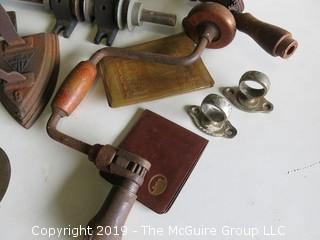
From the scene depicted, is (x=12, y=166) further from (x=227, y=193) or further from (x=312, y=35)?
(x=312, y=35)

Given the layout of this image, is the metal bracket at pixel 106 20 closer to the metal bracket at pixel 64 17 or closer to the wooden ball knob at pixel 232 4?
the metal bracket at pixel 64 17

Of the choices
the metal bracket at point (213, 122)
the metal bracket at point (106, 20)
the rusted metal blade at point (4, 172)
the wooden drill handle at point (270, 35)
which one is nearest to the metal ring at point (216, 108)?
the metal bracket at point (213, 122)

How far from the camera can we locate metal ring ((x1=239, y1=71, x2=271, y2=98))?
2.03ft

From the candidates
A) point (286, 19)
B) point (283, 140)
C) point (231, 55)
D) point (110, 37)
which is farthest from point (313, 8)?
point (110, 37)

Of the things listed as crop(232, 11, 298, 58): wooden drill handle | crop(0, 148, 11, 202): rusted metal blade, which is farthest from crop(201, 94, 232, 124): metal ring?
crop(0, 148, 11, 202): rusted metal blade

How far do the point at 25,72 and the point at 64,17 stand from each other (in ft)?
0.53

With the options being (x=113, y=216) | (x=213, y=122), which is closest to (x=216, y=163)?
(x=213, y=122)

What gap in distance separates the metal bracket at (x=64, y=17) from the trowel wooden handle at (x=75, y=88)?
15 centimetres

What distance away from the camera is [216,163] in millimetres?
616

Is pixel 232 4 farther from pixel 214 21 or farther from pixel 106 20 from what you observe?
pixel 106 20

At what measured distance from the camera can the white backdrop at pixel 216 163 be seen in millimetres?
572

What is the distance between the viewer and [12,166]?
0.61 meters

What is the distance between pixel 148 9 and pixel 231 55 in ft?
0.69

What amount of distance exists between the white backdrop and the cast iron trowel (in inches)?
1.0
